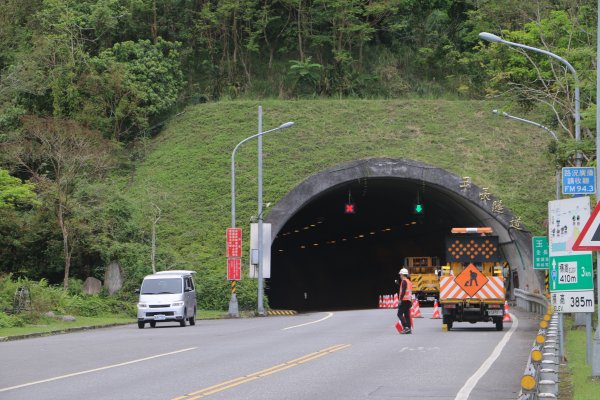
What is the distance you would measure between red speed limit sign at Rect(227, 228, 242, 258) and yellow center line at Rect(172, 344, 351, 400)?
837 inches

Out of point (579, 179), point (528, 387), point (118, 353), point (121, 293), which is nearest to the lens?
point (528, 387)

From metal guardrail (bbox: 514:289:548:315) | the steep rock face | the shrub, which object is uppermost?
the steep rock face

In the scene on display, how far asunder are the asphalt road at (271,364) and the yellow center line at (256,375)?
0.06 feet

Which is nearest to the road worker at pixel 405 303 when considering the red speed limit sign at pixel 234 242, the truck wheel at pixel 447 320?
the truck wheel at pixel 447 320

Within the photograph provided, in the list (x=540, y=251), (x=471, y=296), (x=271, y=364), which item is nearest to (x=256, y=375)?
(x=271, y=364)

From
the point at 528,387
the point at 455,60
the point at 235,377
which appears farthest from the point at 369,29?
the point at 528,387

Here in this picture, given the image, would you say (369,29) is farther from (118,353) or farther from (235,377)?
(235,377)

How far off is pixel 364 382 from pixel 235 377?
7.30 ft

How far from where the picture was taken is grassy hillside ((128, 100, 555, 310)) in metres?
53.6

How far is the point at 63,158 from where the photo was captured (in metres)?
45.0

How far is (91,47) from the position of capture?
6506cm

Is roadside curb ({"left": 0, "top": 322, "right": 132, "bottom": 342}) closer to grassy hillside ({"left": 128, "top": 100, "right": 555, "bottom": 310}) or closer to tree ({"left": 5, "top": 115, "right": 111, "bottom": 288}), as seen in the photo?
tree ({"left": 5, "top": 115, "right": 111, "bottom": 288})

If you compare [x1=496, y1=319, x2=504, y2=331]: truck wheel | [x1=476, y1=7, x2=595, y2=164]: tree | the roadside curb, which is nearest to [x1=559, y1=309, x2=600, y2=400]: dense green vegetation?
[x1=496, y1=319, x2=504, y2=331]: truck wheel

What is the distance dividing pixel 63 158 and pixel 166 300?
11.2 metres
